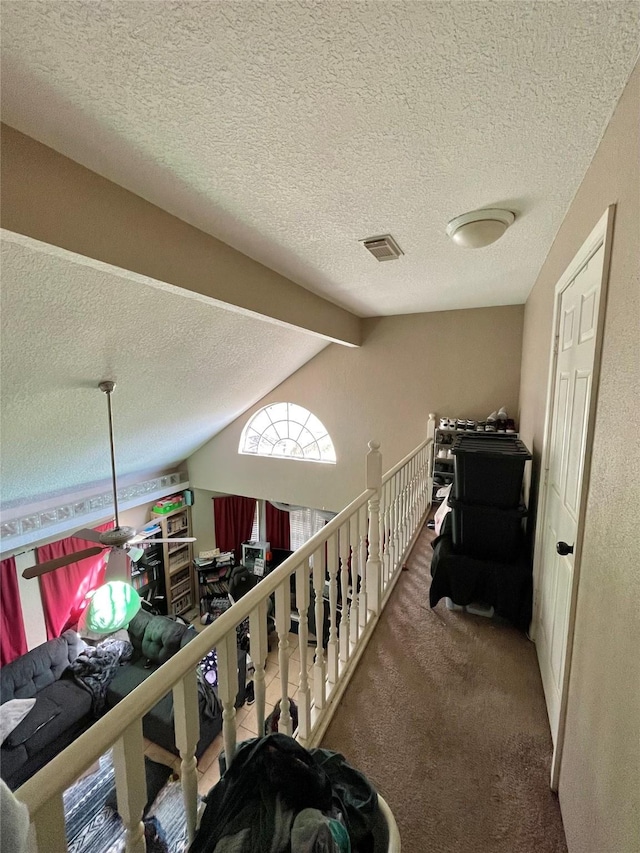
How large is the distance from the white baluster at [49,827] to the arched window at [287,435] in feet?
14.7

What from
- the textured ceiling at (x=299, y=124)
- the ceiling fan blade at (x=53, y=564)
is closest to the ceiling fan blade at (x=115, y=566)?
the ceiling fan blade at (x=53, y=564)

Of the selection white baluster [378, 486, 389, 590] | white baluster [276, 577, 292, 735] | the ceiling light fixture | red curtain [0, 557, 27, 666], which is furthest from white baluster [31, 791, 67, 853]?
red curtain [0, 557, 27, 666]

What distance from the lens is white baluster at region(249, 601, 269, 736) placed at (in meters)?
1.03

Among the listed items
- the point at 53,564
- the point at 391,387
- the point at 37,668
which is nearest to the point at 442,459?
the point at 391,387

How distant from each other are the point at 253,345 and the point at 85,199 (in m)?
2.20

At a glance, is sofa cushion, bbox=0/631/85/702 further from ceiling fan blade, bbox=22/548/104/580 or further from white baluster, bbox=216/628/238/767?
white baluster, bbox=216/628/238/767

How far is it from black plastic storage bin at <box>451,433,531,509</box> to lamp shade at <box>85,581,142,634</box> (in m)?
2.70

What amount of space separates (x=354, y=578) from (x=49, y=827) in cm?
140

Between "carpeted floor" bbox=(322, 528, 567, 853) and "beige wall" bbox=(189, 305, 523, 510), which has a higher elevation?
"beige wall" bbox=(189, 305, 523, 510)

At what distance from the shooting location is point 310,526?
6.64 meters

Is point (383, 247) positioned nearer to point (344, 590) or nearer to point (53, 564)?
point (344, 590)

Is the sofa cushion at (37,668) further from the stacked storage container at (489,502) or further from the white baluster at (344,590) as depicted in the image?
the stacked storage container at (489,502)

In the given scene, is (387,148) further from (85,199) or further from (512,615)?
(512,615)

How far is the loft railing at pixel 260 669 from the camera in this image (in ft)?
1.90
